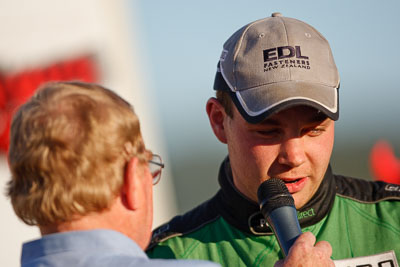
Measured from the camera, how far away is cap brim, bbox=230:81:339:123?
7.04 feet

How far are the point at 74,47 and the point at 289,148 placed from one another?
6.37 metres

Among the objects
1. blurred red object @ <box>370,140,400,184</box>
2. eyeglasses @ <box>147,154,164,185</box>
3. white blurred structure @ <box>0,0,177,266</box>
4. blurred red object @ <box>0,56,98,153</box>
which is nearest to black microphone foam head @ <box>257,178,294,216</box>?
eyeglasses @ <box>147,154,164,185</box>

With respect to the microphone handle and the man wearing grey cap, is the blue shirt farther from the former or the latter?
the man wearing grey cap

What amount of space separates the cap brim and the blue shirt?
73cm

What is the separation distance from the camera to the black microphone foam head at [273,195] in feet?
6.50

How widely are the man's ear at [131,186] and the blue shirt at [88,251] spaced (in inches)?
4.0

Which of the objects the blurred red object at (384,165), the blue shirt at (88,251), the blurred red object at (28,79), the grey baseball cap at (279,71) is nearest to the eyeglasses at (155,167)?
the blue shirt at (88,251)

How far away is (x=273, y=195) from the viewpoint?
202 centimetres

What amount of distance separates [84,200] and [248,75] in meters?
0.89

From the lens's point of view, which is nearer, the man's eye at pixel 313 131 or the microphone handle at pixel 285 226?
the microphone handle at pixel 285 226

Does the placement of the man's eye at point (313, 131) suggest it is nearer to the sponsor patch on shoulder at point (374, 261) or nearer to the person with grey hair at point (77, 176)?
the sponsor patch on shoulder at point (374, 261)

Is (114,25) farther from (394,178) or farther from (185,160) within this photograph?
(185,160)

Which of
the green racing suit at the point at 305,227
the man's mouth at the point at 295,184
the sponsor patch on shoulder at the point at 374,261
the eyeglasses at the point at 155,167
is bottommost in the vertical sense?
the sponsor patch on shoulder at the point at 374,261

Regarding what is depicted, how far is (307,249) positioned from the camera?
5.78ft
